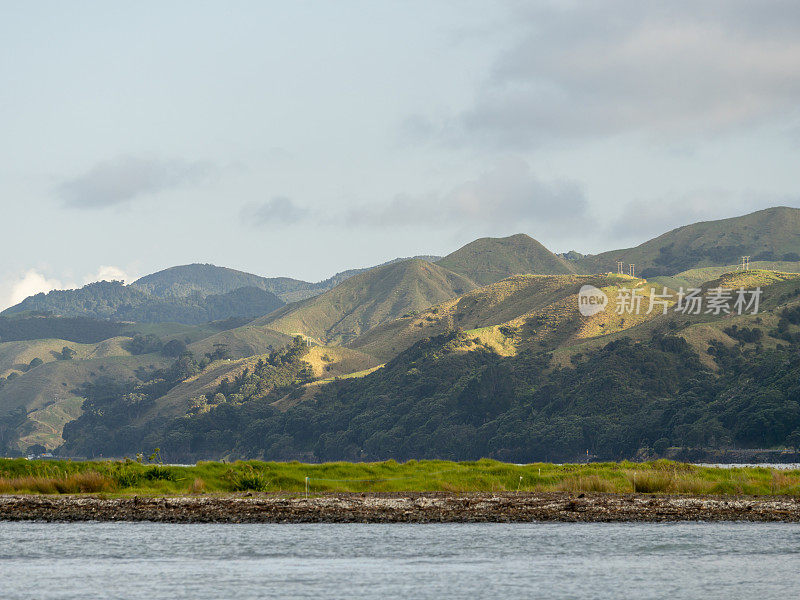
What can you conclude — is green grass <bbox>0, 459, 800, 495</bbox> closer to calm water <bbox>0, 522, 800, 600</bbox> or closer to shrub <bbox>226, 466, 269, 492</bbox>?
shrub <bbox>226, 466, 269, 492</bbox>

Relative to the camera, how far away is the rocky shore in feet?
211

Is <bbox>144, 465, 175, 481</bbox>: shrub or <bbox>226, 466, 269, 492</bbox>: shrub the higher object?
<bbox>144, 465, 175, 481</bbox>: shrub

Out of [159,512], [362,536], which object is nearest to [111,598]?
[362,536]

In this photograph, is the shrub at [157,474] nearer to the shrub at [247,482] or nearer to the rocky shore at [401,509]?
the shrub at [247,482]

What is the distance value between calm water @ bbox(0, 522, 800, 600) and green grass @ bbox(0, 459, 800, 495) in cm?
1089

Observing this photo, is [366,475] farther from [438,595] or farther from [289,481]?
[438,595]

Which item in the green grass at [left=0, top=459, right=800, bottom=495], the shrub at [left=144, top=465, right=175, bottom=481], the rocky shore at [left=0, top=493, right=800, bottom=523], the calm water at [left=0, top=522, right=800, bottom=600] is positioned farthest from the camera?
the shrub at [left=144, top=465, right=175, bottom=481]

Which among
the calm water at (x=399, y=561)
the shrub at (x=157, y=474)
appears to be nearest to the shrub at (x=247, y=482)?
the shrub at (x=157, y=474)

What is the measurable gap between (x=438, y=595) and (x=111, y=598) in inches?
502

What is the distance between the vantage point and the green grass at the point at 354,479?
241 feet

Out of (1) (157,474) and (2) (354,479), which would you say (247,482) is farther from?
(2) (354,479)

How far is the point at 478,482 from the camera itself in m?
76.2

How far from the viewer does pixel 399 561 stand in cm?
5191

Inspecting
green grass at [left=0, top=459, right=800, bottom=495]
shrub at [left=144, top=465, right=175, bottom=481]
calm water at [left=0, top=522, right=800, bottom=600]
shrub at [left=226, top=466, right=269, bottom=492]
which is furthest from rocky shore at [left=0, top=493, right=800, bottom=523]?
shrub at [left=144, top=465, right=175, bottom=481]
